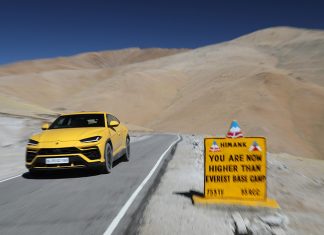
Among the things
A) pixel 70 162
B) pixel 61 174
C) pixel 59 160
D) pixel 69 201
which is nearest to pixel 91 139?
pixel 70 162

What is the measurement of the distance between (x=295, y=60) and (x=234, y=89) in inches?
1495

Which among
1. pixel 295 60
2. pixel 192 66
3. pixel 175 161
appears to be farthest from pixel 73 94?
pixel 175 161

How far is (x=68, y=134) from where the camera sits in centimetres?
988

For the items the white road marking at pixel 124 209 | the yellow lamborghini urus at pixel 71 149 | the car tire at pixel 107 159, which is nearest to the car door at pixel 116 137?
the yellow lamborghini urus at pixel 71 149

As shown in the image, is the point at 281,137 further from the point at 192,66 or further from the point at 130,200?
the point at 192,66

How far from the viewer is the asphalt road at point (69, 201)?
225 inches

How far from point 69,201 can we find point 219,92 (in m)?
69.6

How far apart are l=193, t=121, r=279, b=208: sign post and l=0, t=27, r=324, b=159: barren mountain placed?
127ft

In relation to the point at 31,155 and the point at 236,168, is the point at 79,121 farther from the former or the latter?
the point at 236,168

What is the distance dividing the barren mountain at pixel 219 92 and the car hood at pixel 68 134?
120 feet

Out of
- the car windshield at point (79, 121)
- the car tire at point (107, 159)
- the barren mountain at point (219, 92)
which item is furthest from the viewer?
the barren mountain at point (219, 92)

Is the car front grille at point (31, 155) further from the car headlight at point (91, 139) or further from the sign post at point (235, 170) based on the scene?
the sign post at point (235, 170)

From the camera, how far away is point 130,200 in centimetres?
723

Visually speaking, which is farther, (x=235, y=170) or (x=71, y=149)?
(x=71, y=149)
